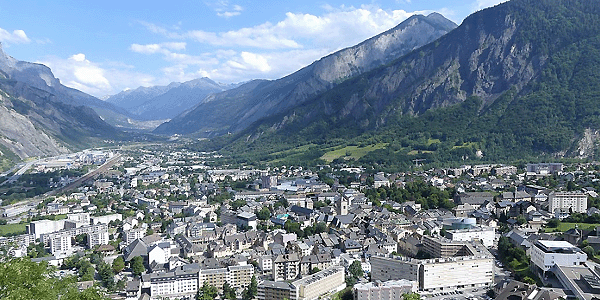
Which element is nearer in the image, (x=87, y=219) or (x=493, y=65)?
(x=87, y=219)

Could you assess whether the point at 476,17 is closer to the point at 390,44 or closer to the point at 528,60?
the point at 528,60

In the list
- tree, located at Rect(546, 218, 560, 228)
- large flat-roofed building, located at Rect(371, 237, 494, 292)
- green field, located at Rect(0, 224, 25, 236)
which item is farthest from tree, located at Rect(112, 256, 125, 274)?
tree, located at Rect(546, 218, 560, 228)

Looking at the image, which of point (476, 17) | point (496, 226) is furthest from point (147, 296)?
point (476, 17)

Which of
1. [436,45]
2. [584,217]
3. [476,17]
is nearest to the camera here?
[584,217]

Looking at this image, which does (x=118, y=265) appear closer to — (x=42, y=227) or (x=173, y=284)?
(x=173, y=284)

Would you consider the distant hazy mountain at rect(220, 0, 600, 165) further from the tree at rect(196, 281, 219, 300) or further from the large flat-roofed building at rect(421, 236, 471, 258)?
the tree at rect(196, 281, 219, 300)

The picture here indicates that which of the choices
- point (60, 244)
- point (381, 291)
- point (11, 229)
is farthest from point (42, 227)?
point (381, 291)
